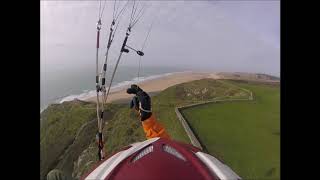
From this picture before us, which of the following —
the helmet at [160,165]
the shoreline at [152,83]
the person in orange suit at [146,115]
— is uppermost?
the shoreline at [152,83]

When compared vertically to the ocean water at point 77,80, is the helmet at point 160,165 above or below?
below

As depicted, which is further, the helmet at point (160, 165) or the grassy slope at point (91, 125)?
the grassy slope at point (91, 125)

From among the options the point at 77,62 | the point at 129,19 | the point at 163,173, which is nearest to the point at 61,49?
the point at 77,62

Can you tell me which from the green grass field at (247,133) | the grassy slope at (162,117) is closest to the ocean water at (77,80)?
the grassy slope at (162,117)

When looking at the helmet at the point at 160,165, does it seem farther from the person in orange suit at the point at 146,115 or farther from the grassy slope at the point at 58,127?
the grassy slope at the point at 58,127

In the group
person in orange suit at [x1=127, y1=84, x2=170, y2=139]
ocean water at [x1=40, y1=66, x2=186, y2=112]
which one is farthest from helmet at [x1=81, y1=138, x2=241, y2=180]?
ocean water at [x1=40, y1=66, x2=186, y2=112]
